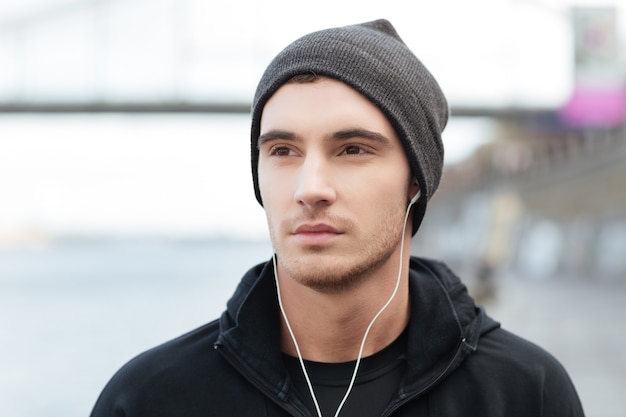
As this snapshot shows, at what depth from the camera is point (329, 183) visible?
1.76m

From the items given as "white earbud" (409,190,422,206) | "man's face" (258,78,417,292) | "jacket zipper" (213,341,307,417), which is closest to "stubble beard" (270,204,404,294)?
"man's face" (258,78,417,292)

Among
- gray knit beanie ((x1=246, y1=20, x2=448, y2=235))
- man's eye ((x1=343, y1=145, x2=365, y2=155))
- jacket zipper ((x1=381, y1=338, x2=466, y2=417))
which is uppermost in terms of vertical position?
gray knit beanie ((x1=246, y1=20, x2=448, y2=235))

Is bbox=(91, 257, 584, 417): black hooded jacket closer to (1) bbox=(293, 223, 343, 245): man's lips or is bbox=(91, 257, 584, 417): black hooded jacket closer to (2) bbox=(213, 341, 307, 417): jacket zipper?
(2) bbox=(213, 341, 307, 417): jacket zipper

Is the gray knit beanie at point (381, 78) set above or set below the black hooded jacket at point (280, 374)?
above

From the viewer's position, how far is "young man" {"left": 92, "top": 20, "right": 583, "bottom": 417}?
1773mm

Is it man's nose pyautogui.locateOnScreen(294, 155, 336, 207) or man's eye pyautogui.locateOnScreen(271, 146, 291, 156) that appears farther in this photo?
man's eye pyautogui.locateOnScreen(271, 146, 291, 156)

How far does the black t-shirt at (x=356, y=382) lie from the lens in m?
1.81

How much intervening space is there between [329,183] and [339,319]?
12.7 inches

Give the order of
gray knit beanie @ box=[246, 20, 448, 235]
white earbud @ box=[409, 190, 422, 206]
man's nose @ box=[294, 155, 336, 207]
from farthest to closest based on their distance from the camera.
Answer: white earbud @ box=[409, 190, 422, 206] → gray knit beanie @ box=[246, 20, 448, 235] → man's nose @ box=[294, 155, 336, 207]

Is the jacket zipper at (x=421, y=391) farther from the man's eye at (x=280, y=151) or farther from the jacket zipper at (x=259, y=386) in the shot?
the man's eye at (x=280, y=151)

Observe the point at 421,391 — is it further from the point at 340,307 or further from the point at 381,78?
the point at 381,78

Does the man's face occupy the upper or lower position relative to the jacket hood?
upper

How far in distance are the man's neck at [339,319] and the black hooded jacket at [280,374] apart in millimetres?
54

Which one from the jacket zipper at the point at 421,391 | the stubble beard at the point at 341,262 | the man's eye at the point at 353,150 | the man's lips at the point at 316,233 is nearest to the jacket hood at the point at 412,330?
the jacket zipper at the point at 421,391
